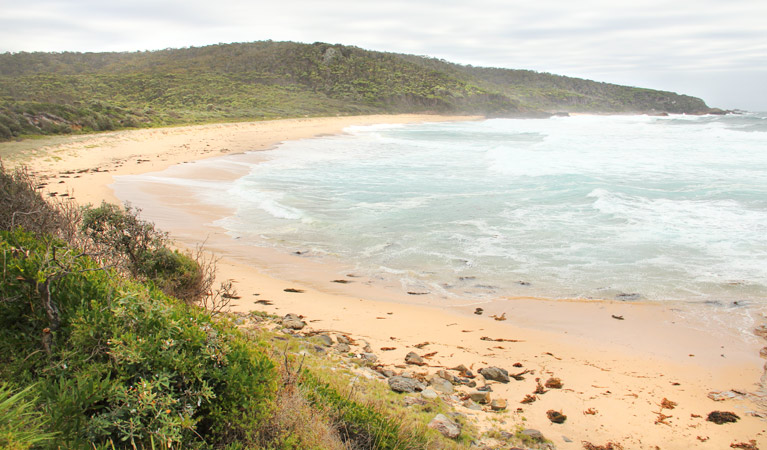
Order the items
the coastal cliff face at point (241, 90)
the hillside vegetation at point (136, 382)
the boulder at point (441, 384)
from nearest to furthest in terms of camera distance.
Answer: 1. the hillside vegetation at point (136, 382)
2. the boulder at point (441, 384)
3. the coastal cliff face at point (241, 90)

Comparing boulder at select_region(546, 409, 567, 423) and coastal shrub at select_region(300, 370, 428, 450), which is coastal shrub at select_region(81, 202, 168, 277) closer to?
coastal shrub at select_region(300, 370, 428, 450)

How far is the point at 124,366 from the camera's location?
2461 mm

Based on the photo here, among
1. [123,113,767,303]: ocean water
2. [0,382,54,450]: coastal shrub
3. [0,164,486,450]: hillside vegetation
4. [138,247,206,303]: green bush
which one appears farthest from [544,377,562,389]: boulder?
[0,382,54,450]: coastal shrub

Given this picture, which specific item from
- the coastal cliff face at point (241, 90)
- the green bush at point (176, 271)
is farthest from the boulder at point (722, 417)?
the coastal cliff face at point (241, 90)

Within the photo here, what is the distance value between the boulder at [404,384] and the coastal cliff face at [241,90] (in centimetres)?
2297

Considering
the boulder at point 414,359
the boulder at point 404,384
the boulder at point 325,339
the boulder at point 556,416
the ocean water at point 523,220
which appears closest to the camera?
the boulder at point 556,416

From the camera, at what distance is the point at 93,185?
43.0 feet

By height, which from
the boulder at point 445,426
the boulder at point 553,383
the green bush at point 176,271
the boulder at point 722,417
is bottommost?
the boulder at point 722,417

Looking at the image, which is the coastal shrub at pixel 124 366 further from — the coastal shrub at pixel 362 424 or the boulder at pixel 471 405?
the boulder at pixel 471 405

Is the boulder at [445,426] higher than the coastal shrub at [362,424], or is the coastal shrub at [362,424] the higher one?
the coastal shrub at [362,424]

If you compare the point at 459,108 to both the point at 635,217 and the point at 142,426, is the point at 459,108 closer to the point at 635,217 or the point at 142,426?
the point at 635,217

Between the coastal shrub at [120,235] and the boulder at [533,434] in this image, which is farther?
the coastal shrub at [120,235]

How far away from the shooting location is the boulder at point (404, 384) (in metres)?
4.44

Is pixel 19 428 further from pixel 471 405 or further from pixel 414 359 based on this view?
pixel 414 359
